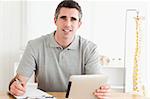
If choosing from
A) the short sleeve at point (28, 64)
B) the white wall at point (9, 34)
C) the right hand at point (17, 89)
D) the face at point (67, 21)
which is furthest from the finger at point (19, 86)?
the white wall at point (9, 34)

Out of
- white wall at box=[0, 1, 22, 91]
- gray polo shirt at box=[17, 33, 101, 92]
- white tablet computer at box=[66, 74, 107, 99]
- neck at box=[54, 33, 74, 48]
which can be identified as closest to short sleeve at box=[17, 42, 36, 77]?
gray polo shirt at box=[17, 33, 101, 92]

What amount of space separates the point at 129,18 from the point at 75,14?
4.81ft

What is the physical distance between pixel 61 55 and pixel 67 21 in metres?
0.25

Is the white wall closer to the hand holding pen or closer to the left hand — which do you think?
the hand holding pen

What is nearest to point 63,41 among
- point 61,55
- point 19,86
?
point 61,55

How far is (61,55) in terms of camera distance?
2129 mm

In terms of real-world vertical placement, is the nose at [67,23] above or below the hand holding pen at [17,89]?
above

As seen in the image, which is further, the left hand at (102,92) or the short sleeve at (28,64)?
the short sleeve at (28,64)

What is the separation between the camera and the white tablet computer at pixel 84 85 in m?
1.57

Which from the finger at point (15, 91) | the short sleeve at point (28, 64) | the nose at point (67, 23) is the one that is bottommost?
the finger at point (15, 91)

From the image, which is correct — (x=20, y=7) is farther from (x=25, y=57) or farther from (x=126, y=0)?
(x=25, y=57)

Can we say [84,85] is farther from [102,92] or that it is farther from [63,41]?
[63,41]

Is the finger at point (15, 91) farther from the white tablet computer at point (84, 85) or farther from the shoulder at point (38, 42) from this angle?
the shoulder at point (38, 42)

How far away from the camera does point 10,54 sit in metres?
3.48
